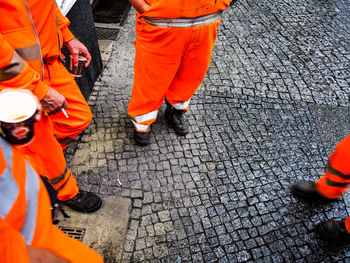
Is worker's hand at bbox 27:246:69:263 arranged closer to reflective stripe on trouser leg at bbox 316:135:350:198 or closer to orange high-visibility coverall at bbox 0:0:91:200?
orange high-visibility coverall at bbox 0:0:91:200

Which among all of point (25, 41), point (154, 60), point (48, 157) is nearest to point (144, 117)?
point (154, 60)

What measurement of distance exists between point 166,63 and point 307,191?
1.90 meters

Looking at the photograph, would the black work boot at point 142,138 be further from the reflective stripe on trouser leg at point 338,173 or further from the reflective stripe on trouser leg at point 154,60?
the reflective stripe on trouser leg at point 338,173

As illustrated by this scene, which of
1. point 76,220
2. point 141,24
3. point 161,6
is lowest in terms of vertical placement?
point 76,220

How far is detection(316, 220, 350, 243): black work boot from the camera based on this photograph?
7.70 feet

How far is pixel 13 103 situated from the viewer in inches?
57.0

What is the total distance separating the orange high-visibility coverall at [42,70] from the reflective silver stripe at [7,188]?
678mm

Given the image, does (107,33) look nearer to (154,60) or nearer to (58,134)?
(154,60)

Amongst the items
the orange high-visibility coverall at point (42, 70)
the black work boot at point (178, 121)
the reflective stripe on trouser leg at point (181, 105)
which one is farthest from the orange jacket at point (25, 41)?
the black work boot at point (178, 121)

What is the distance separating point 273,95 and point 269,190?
157 centimetres

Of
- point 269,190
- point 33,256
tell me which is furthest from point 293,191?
point 33,256

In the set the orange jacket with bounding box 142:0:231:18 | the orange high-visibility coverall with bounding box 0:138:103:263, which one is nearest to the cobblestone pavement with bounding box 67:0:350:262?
the orange high-visibility coverall with bounding box 0:138:103:263

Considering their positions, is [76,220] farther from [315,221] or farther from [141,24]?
[315,221]

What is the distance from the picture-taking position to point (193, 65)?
2.60 m
